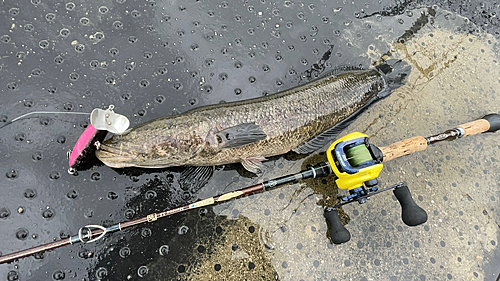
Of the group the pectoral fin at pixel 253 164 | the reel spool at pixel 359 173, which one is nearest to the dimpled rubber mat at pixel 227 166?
the pectoral fin at pixel 253 164

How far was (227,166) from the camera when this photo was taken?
3.15 metres

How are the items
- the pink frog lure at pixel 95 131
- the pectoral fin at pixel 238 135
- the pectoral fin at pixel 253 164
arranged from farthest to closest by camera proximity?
the pectoral fin at pixel 253 164, the pectoral fin at pixel 238 135, the pink frog lure at pixel 95 131

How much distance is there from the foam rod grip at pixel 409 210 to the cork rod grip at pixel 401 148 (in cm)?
36

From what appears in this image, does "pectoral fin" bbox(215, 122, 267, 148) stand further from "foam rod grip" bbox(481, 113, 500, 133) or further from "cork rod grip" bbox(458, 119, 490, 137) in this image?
"foam rod grip" bbox(481, 113, 500, 133)

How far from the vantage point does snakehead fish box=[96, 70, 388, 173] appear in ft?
8.79

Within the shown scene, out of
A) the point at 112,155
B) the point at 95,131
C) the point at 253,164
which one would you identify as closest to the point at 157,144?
the point at 112,155

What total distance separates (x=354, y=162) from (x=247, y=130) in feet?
3.53

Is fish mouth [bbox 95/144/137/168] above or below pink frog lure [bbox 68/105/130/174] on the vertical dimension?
below

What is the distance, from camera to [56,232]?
2.67m

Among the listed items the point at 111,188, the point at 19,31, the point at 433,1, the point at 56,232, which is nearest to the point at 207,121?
the point at 111,188

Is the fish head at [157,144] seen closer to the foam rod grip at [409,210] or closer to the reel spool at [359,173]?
the reel spool at [359,173]

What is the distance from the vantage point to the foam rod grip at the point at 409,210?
264cm

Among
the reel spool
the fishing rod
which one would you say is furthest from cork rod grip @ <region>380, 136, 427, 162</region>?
the reel spool

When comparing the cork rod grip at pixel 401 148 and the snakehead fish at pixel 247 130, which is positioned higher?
the snakehead fish at pixel 247 130
